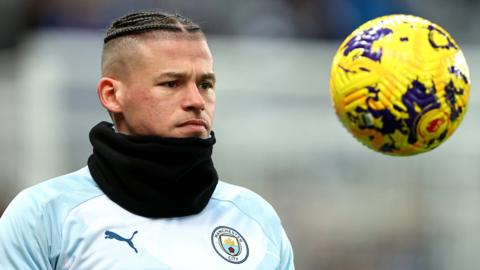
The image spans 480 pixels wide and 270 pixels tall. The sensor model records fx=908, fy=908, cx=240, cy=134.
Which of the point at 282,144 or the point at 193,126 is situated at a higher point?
the point at 282,144

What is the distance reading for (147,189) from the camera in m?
3.71

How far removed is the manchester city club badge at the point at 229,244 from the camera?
3754 millimetres

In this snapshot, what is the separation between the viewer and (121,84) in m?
3.86

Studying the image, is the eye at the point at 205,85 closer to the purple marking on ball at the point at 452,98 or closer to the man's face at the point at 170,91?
the man's face at the point at 170,91

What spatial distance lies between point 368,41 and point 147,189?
1.11 meters

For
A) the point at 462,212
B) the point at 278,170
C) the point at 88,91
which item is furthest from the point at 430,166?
the point at 88,91

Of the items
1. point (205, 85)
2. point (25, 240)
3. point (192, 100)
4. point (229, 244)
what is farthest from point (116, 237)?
point (205, 85)

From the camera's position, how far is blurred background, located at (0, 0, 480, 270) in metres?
10.2

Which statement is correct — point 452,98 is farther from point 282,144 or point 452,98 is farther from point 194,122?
point 282,144

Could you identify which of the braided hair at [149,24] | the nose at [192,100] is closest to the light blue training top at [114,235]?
the nose at [192,100]

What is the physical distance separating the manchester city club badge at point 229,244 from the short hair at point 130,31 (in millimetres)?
791

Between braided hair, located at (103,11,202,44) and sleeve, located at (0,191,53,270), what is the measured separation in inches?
35.0

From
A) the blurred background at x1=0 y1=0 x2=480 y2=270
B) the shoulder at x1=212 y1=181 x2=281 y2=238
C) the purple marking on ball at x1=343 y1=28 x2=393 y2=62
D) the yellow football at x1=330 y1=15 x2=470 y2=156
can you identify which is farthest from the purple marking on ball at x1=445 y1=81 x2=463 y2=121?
the blurred background at x1=0 y1=0 x2=480 y2=270

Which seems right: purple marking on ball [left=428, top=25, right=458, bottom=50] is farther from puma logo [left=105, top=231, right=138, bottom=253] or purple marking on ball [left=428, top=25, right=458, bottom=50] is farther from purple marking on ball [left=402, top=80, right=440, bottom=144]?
puma logo [left=105, top=231, right=138, bottom=253]
